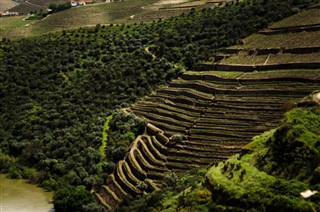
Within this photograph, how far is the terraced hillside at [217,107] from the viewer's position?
49156 millimetres

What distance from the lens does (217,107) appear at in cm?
5459

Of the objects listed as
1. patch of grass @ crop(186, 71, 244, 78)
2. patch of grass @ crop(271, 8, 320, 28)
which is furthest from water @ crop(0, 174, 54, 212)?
patch of grass @ crop(271, 8, 320, 28)

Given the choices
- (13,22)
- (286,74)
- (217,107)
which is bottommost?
(217,107)

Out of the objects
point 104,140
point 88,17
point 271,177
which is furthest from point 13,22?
point 271,177

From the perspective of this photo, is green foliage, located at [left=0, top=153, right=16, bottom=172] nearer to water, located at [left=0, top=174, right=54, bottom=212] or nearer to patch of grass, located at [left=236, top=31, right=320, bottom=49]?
water, located at [left=0, top=174, right=54, bottom=212]

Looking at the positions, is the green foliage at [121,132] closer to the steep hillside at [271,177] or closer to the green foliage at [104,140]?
the green foliage at [104,140]

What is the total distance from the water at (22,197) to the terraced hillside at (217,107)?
6.40 metres

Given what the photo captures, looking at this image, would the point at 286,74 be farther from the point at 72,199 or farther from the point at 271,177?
the point at 271,177

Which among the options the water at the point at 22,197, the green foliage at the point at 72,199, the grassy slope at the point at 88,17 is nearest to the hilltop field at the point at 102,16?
the grassy slope at the point at 88,17

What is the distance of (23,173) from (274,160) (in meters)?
35.9

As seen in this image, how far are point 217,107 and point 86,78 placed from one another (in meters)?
27.9

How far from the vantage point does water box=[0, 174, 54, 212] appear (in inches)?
2159

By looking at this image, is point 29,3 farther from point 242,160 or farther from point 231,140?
point 242,160

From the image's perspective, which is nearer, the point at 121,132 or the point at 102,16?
the point at 121,132
